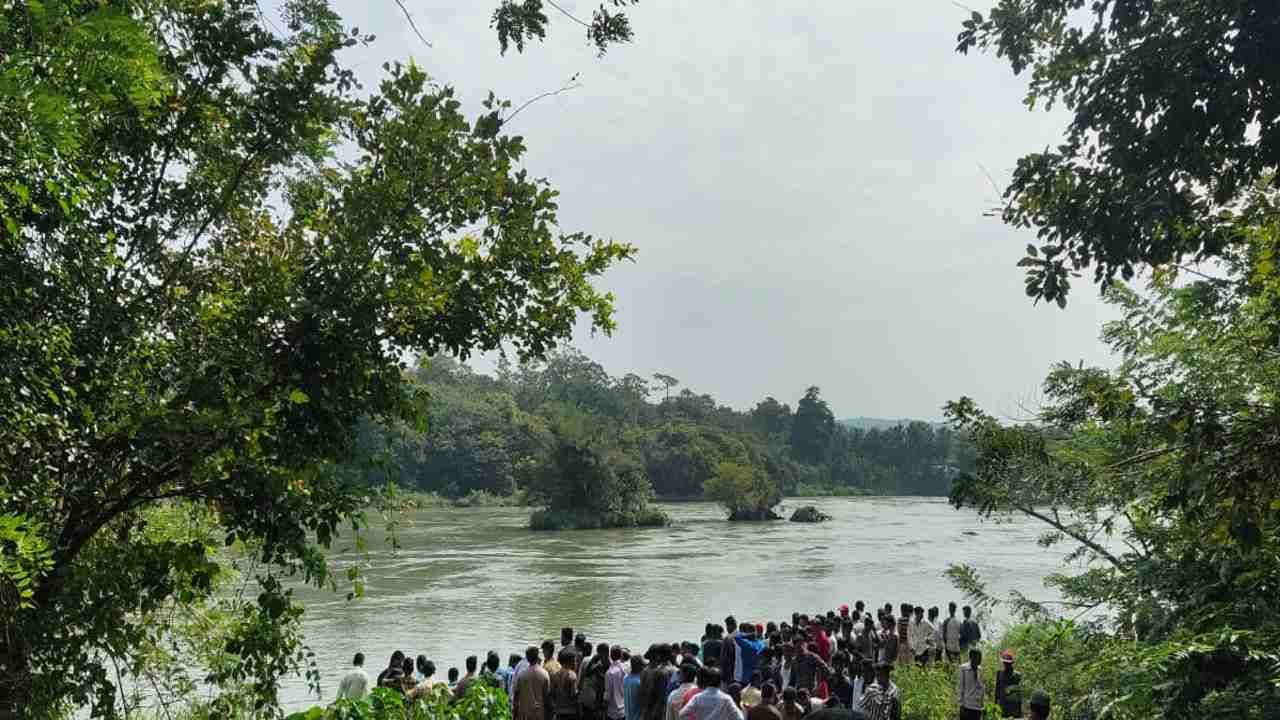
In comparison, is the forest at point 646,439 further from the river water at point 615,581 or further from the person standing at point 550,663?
the person standing at point 550,663

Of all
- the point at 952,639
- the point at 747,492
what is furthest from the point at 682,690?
the point at 747,492

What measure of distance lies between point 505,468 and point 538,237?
57446mm

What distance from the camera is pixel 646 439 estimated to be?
70.6 m

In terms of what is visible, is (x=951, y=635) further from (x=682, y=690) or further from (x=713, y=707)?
(x=713, y=707)

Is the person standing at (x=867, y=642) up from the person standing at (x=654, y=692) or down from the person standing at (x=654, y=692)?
down

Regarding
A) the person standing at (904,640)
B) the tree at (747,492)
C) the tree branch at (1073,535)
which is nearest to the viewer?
the tree branch at (1073,535)

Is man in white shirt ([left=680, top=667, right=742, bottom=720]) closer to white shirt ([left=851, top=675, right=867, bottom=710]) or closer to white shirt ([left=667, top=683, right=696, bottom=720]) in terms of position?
white shirt ([left=667, top=683, right=696, bottom=720])

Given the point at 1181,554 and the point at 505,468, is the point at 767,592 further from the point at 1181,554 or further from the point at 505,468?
the point at 505,468

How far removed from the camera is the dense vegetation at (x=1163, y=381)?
4.05 m

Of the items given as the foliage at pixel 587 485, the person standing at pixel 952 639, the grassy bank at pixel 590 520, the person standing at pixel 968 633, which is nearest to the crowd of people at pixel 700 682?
the person standing at pixel 952 639

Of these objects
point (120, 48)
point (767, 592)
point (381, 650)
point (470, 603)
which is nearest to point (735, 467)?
point (767, 592)

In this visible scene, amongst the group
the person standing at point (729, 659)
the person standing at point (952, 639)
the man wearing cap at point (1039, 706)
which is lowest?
the person standing at point (952, 639)

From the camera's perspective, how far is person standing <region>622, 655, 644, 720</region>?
7305 mm

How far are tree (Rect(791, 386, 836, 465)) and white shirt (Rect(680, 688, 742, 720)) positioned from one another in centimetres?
8594
